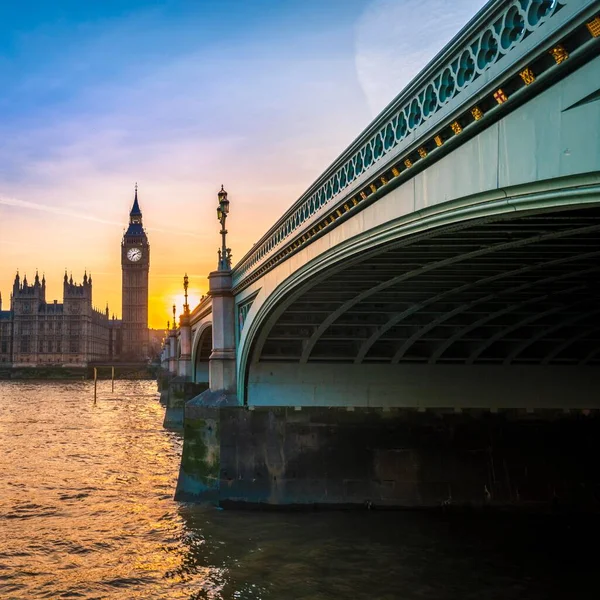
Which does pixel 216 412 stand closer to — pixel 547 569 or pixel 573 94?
pixel 547 569

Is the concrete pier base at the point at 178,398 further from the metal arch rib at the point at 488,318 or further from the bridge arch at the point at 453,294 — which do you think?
the metal arch rib at the point at 488,318

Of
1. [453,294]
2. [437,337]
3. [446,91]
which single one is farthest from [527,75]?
[437,337]

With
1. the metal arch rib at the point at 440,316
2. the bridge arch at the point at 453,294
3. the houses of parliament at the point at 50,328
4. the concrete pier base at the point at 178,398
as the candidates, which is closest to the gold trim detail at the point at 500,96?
the bridge arch at the point at 453,294

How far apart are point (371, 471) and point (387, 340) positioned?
3028 mm

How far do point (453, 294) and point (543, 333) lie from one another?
367cm

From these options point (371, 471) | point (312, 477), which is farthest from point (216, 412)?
point (371, 471)

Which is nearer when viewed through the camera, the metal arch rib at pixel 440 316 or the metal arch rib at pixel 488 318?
the metal arch rib at pixel 440 316

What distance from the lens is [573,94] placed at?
4359mm

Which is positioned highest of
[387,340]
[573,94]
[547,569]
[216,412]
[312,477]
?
[573,94]

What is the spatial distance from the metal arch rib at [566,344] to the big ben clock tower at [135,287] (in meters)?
140

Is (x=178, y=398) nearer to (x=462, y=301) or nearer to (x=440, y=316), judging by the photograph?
(x=440, y=316)

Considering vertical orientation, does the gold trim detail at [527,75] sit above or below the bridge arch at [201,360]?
above

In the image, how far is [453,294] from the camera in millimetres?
12328

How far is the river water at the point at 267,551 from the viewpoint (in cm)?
1105
